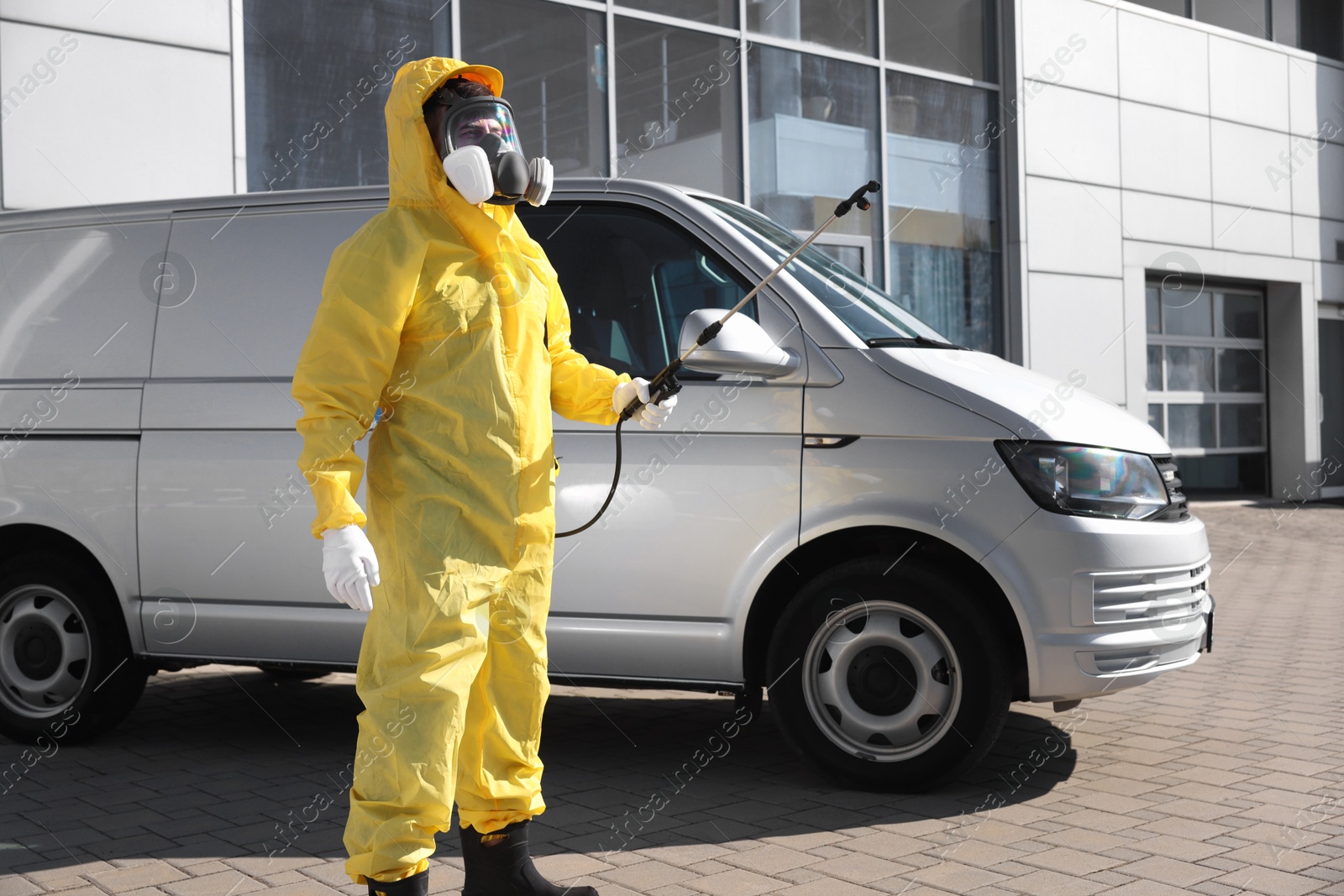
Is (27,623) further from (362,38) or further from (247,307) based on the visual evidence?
(362,38)

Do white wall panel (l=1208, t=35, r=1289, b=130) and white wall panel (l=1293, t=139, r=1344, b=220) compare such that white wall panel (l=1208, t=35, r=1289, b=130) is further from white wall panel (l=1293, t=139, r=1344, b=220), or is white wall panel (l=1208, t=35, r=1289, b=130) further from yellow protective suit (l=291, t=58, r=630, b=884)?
yellow protective suit (l=291, t=58, r=630, b=884)

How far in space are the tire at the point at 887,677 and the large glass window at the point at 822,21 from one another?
8.64 metres

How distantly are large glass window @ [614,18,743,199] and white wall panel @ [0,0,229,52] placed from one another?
3213mm

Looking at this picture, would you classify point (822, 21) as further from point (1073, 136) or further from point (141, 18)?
point (141, 18)

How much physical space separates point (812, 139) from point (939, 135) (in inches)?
78.4

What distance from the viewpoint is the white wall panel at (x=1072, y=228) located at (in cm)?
1397

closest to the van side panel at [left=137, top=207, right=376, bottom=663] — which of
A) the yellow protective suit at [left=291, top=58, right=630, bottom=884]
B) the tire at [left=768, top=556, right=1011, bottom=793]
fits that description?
the tire at [left=768, top=556, right=1011, bottom=793]

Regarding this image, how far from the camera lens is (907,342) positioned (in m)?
4.54

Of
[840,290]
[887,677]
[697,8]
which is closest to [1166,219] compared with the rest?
[697,8]

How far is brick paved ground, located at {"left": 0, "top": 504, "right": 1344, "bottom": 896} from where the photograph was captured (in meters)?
3.53

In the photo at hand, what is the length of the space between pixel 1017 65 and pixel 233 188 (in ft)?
28.4

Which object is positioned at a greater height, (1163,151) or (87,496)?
(1163,151)

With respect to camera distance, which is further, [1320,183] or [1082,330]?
[1320,183]

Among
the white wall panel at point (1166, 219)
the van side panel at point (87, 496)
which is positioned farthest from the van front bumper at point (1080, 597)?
the white wall panel at point (1166, 219)
